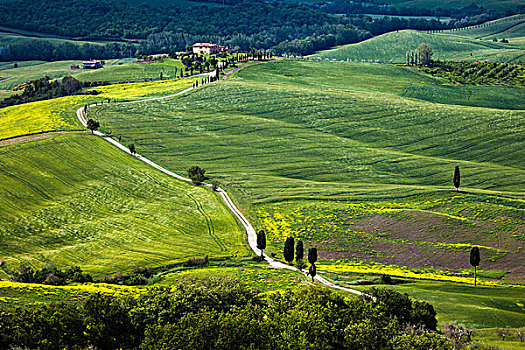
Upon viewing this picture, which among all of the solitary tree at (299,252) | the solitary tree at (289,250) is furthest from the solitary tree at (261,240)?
the solitary tree at (299,252)

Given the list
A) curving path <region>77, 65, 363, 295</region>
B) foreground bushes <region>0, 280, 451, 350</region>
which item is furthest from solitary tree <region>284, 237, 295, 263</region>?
foreground bushes <region>0, 280, 451, 350</region>

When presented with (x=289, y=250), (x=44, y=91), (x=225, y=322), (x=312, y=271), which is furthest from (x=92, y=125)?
(x=225, y=322)

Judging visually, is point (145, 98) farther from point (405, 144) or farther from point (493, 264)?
point (493, 264)

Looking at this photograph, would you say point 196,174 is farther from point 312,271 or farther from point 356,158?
point 312,271

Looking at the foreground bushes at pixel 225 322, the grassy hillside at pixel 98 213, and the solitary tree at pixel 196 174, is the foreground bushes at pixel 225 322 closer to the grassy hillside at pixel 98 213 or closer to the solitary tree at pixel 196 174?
the grassy hillside at pixel 98 213

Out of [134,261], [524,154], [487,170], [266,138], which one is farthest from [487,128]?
[134,261]

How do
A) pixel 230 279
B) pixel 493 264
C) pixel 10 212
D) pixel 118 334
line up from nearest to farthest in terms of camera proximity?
1. pixel 118 334
2. pixel 230 279
3. pixel 493 264
4. pixel 10 212
